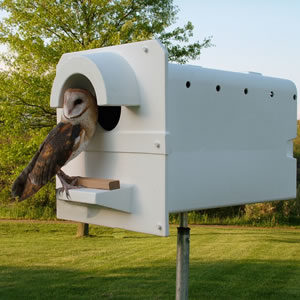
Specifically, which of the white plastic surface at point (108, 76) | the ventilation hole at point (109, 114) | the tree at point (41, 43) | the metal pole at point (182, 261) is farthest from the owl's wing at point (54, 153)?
the tree at point (41, 43)

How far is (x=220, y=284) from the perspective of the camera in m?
6.81

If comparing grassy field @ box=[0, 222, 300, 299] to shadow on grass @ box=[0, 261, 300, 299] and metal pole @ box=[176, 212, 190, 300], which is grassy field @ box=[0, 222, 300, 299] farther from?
metal pole @ box=[176, 212, 190, 300]

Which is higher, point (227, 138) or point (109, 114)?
point (109, 114)

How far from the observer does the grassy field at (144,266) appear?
6.54 metres

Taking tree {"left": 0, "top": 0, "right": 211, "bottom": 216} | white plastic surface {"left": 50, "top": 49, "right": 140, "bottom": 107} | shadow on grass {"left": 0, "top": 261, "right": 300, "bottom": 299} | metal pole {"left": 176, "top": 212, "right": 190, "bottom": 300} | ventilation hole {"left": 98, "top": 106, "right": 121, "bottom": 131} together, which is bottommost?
shadow on grass {"left": 0, "top": 261, "right": 300, "bottom": 299}

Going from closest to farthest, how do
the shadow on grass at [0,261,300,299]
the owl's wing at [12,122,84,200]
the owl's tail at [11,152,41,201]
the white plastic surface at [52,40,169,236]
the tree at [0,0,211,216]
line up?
the white plastic surface at [52,40,169,236]
the owl's wing at [12,122,84,200]
the owl's tail at [11,152,41,201]
the shadow on grass at [0,261,300,299]
the tree at [0,0,211,216]

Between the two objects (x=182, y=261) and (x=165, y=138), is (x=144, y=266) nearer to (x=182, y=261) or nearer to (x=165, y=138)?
(x=182, y=261)

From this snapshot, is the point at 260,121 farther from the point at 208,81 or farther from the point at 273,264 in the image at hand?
the point at 273,264

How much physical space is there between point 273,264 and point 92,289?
3.05 metres

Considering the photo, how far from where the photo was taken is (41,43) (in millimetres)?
10906

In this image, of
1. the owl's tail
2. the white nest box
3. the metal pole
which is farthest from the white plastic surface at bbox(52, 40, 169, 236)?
the metal pole

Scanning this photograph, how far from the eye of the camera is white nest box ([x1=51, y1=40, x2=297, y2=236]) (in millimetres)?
3084

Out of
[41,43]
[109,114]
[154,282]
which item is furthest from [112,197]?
[41,43]

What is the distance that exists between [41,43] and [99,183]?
8261 mm
